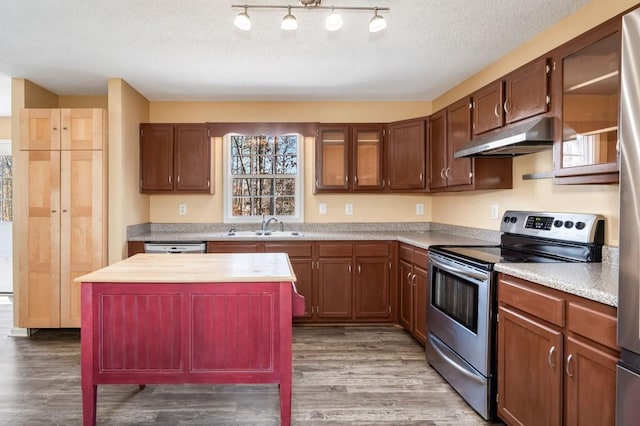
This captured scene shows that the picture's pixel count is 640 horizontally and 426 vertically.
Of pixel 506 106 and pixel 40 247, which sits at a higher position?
pixel 506 106

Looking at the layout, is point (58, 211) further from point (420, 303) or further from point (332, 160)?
point (420, 303)

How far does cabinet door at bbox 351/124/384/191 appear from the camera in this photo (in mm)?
4098

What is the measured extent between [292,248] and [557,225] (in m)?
2.27

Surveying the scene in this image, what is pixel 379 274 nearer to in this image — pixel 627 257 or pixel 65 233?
pixel 627 257

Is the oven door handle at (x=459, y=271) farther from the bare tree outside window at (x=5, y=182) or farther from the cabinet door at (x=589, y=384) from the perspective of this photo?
the bare tree outside window at (x=5, y=182)

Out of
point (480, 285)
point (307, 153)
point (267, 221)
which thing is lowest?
point (480, 285)

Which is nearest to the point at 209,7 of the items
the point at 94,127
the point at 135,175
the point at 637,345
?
the point at 94,127

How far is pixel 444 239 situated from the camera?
3.39m

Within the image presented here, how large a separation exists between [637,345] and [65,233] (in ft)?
13.6

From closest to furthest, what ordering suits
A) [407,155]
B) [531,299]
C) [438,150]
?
1. [531,299]
2. [438,150]
3. [407,155]

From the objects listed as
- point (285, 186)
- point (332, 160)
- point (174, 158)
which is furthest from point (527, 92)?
point (174, 158)

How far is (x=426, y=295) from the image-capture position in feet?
9.98

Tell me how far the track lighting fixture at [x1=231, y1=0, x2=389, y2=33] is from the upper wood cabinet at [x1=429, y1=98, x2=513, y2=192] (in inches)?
47.2

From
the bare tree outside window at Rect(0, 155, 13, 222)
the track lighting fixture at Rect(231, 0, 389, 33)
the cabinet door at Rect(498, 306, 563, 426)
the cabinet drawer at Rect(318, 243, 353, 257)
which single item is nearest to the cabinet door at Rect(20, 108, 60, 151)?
the bare tree outside window at Rect(0, 155, 13, 222)
